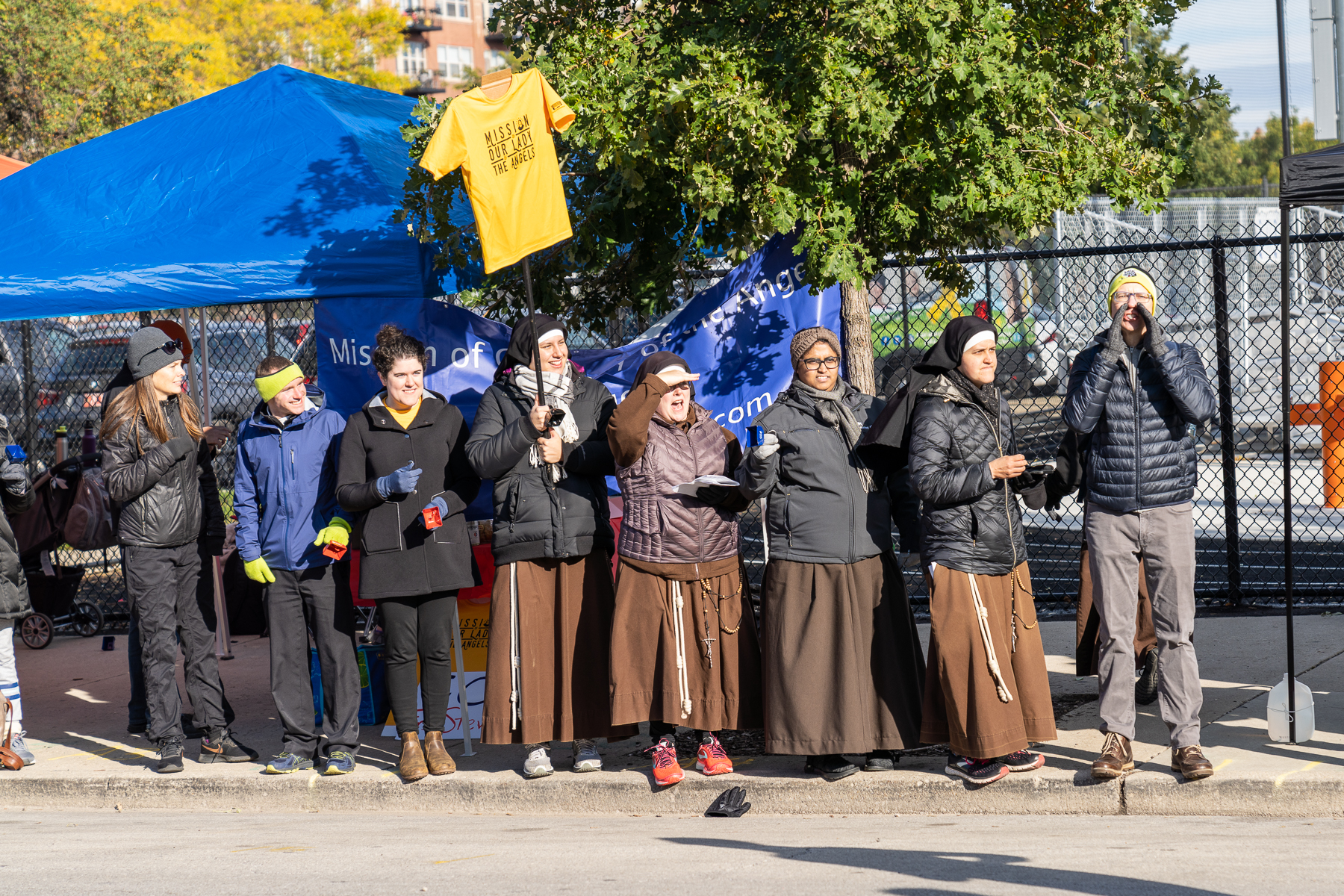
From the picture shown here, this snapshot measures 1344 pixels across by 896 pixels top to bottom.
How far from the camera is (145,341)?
6.21 metres

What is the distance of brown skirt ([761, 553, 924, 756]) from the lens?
5.36 meters

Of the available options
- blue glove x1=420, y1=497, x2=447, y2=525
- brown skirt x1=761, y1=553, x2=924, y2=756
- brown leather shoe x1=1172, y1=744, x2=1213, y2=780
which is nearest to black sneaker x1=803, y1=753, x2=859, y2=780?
brown skirt x1=761, y1=553, x2=924, y2=756

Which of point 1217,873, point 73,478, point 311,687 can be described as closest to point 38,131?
point 73,478

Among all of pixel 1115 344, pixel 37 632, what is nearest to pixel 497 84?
pixel 1115 344

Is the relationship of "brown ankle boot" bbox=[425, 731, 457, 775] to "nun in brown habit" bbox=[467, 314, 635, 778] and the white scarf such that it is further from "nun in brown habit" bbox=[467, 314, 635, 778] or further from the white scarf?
the white scarf

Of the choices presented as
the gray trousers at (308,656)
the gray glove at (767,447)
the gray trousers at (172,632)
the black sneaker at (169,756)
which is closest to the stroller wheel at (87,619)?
the gray trousers at (172,632)

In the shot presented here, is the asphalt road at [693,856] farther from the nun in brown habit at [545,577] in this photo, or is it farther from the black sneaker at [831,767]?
the nun in brown habit at [545,577]

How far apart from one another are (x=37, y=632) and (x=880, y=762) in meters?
6.65

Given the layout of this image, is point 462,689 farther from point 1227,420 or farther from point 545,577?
point 1227,420

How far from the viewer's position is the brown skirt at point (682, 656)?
5.54 metres

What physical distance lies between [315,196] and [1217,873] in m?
5.67

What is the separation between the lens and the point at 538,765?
574cm

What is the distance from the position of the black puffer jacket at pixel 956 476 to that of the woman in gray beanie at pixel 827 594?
303 millimetres

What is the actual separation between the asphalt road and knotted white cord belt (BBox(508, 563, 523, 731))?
0.48m
